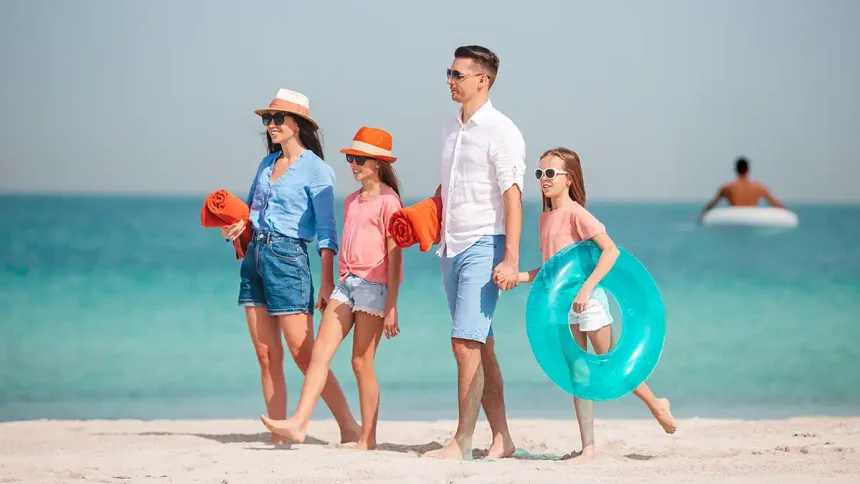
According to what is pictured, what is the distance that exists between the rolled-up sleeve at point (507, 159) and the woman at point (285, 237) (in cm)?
76

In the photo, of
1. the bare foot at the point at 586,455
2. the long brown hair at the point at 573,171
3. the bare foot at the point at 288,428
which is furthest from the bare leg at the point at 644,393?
the bare foot at the point at 288,428

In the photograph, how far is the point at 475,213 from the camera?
13.8 ft

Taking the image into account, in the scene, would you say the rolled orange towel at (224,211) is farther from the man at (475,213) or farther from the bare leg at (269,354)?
the man at (475,213)

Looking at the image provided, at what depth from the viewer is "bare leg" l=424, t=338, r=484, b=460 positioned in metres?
4.23

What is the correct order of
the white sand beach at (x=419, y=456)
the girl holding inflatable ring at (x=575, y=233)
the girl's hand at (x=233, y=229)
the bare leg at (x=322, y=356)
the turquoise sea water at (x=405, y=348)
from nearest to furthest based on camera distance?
the white sand beach at (x=419, y=456), the girl holding inflatable ring at (x=575, y=233), the bare leg at (x=322, y=356), the girl's hand at (x=233, y=229), the turquoise sea water at (x=405, y=348)

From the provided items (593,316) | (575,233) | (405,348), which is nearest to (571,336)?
(593,316)

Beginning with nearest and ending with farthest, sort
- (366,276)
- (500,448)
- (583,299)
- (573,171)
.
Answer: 1. (583,299)
2. (573,171)
3. (366,276)
4. (500,448)

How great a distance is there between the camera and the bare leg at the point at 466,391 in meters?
4.23

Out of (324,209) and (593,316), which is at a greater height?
(324,209)

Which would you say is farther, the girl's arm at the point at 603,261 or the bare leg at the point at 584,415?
the bare leg at the point at 584,415

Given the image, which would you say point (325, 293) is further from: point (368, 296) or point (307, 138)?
point (307, 138)

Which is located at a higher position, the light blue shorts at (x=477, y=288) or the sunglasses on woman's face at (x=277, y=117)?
the sunglasses on woman's face at (x=277, y=117)

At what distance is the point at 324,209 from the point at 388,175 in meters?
0.29

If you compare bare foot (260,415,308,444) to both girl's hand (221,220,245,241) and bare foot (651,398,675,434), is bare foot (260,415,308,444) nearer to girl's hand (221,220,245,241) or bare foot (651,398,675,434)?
girl's hand (221,220,245,241)
